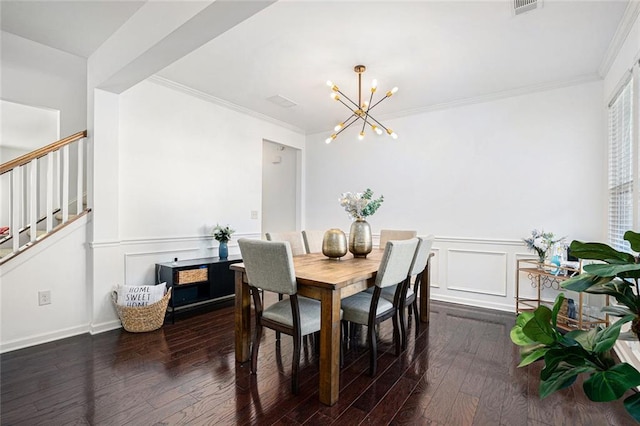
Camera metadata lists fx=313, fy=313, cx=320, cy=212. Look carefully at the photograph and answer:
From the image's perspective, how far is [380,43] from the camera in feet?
8.92

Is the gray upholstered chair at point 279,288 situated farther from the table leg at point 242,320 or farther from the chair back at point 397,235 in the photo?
the chair back at point 397,235

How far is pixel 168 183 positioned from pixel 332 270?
2.47m

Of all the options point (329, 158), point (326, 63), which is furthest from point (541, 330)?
point (329, 158)

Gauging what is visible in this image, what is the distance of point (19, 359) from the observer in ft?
8.04

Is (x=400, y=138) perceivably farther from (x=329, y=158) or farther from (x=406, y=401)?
(x=406, y=401)

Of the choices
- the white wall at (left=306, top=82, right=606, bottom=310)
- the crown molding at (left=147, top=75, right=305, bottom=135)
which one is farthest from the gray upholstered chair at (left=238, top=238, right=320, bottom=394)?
the white wall at (left=306, top=82, right=606, bottom=310)

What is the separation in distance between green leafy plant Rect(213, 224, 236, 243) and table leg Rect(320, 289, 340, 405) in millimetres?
2432

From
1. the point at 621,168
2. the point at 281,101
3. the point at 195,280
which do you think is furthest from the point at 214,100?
the point at 621,168

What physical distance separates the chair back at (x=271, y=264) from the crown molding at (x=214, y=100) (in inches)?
100

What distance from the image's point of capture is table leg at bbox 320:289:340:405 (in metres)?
1.91

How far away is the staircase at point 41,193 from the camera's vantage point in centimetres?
266

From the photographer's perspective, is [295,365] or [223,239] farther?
[223,239]

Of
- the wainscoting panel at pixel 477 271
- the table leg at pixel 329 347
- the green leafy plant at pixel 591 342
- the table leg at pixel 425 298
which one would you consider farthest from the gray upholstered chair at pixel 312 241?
the green leafy plant at pixel 591 342

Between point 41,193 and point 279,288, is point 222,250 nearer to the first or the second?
point 279,288
